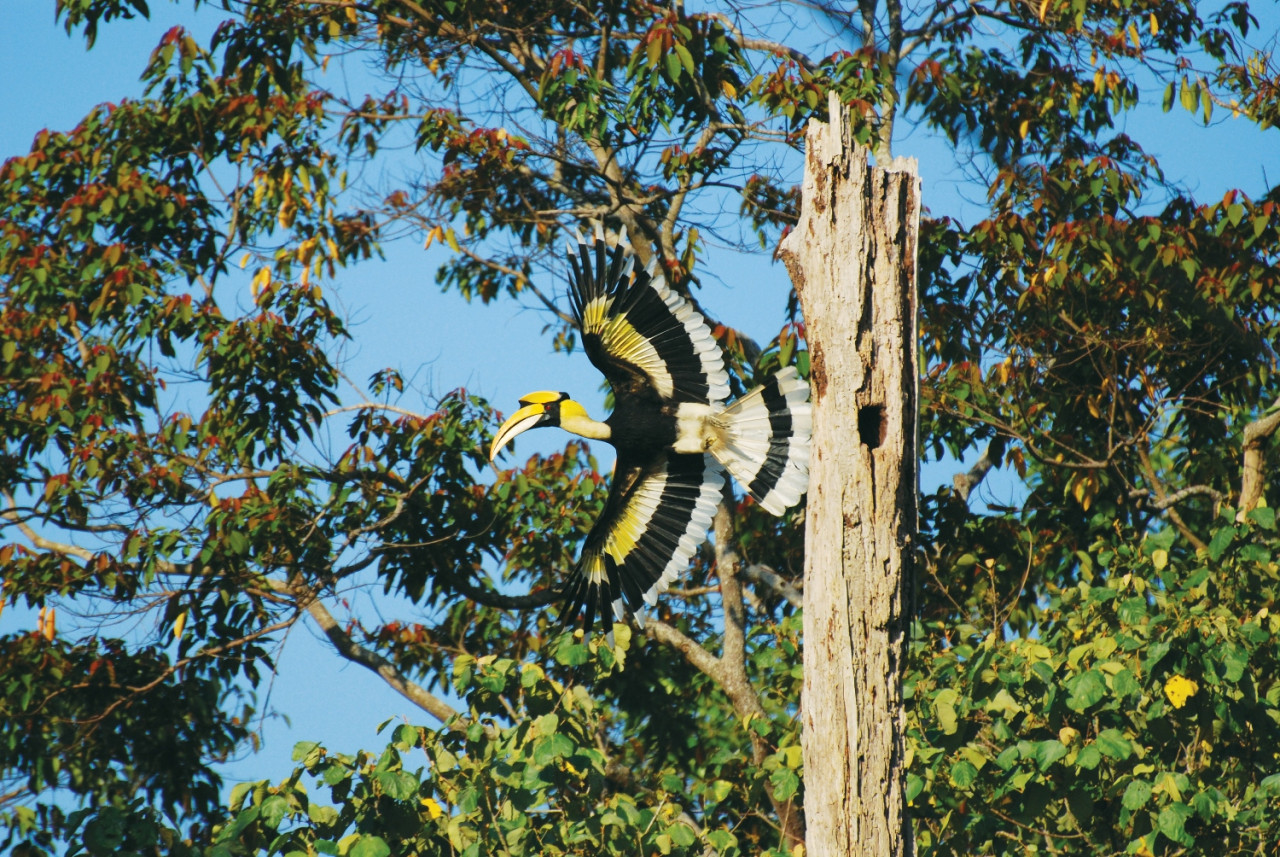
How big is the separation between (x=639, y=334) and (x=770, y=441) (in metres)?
0.67

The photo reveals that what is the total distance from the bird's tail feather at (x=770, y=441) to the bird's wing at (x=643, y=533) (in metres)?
0.15

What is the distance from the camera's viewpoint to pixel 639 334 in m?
5.16

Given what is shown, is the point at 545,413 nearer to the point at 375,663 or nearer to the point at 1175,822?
the point at 375,663

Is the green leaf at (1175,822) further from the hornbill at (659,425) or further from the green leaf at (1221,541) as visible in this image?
the hornbill at (659,425)

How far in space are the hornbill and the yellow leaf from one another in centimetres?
158

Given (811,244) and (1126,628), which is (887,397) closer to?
(811,244)

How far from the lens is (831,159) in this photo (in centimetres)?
315

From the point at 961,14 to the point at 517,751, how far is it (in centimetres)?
463

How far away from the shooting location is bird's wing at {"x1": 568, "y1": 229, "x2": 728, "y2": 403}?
512 centimetres

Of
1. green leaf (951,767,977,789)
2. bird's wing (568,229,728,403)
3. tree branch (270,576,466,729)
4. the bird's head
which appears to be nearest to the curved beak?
the bird's head

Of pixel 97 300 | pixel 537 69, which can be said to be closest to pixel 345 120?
pixel 537 69

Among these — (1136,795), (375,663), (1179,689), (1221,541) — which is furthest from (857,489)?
(375,663)

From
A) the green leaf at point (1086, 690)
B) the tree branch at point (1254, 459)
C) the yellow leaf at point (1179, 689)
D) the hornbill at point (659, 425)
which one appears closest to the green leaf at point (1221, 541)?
the yellow leaf at point (1179, 689)

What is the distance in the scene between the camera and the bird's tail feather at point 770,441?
509 cm
